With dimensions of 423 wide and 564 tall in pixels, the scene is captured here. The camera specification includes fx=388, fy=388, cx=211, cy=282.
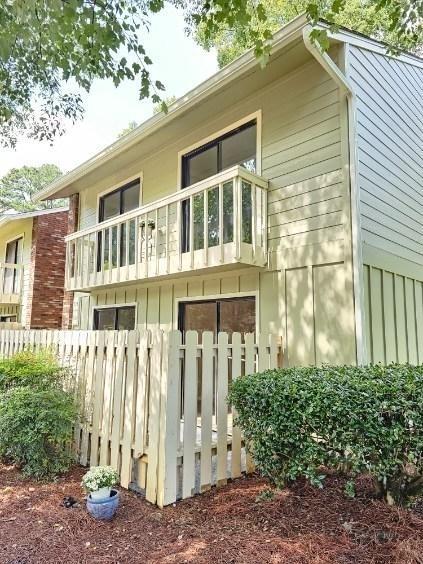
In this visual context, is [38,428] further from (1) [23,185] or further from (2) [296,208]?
(1) [23,185]

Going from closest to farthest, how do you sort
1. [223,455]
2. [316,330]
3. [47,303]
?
[223,455], [316,330], [47,303]

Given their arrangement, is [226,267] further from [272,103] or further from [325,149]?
[272,103]

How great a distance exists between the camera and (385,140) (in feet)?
19.9

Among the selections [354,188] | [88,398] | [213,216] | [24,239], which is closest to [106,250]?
[213,216]

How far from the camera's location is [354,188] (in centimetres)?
481

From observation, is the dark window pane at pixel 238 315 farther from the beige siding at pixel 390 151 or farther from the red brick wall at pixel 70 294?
the red brick wall at pixel 70 294

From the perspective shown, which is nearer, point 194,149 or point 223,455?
point 223,455

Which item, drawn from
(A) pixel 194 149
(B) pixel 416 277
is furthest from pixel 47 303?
(B) pixel 416 277

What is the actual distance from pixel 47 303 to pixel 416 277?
1111 cm

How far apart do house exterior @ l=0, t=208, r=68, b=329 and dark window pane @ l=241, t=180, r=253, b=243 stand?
9528 millimetres

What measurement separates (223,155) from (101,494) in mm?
5443

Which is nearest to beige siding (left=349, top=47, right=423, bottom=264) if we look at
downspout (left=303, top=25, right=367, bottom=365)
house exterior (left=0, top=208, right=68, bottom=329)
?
downspout (left=303, top=25, right=367, bottom=365)

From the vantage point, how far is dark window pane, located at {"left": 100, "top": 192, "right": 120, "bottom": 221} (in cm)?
940

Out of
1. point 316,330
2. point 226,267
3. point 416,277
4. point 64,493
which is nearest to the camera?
point 64,493
